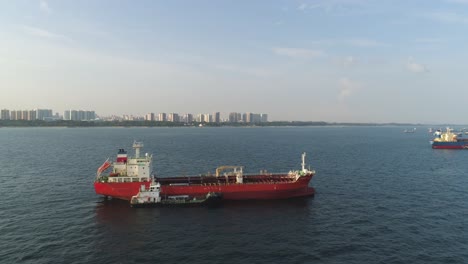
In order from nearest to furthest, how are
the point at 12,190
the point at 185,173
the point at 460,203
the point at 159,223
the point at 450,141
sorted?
the point at 159,223, the point at 460,203, the point at 12,190, the point at 185,173, the point at 450,141

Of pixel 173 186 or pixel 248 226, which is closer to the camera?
pixel 248 226

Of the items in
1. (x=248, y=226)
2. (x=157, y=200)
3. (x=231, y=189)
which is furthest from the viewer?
(x=231, y=189)

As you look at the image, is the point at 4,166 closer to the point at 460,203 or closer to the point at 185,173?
the point at 185,173

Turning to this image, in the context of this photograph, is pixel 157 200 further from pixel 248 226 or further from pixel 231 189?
pixel 248 226

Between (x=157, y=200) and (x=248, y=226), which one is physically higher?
(x=157, y=200)

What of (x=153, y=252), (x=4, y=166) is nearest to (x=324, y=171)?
(x=153, y=252)

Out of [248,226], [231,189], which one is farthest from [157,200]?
[248,226]

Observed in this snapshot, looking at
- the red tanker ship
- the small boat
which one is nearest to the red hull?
the red tanker ship

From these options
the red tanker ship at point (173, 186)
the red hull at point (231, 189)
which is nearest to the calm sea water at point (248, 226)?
the red hull at point (231, 189)
